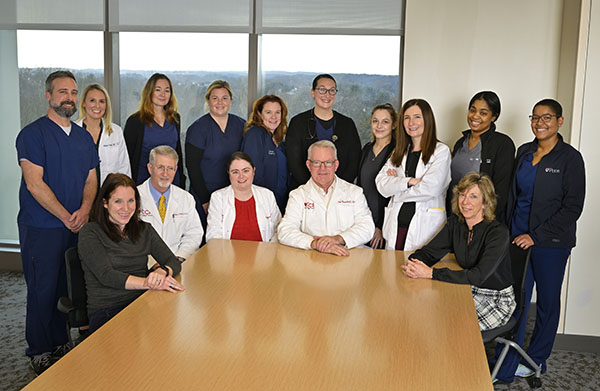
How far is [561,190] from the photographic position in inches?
141

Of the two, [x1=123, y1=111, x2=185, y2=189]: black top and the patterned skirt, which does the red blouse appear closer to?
[x1=123, y1=111, x2=185, y2=189]: black top

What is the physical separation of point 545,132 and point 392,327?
2027mm

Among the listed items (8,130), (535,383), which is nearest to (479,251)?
(535,383)

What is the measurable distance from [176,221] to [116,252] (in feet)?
2.71

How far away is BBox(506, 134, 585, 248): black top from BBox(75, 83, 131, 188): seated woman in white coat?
2.87 meters

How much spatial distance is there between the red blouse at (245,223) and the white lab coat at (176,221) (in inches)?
9.2

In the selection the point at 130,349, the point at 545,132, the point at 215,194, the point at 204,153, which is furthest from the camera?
the point at 204,153

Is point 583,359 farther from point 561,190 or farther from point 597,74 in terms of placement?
point 597,74

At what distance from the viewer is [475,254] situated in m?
3.07

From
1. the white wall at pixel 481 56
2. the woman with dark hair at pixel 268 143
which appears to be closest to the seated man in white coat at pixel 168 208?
the woman with dark hair at pixel 268 143

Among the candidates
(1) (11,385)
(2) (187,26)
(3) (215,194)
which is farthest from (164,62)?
(1) (11,385)

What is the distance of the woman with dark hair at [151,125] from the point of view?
4449mm

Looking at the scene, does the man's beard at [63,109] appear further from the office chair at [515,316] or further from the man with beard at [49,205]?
the office chair at [515,316]

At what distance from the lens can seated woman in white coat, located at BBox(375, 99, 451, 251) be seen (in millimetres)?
3688
